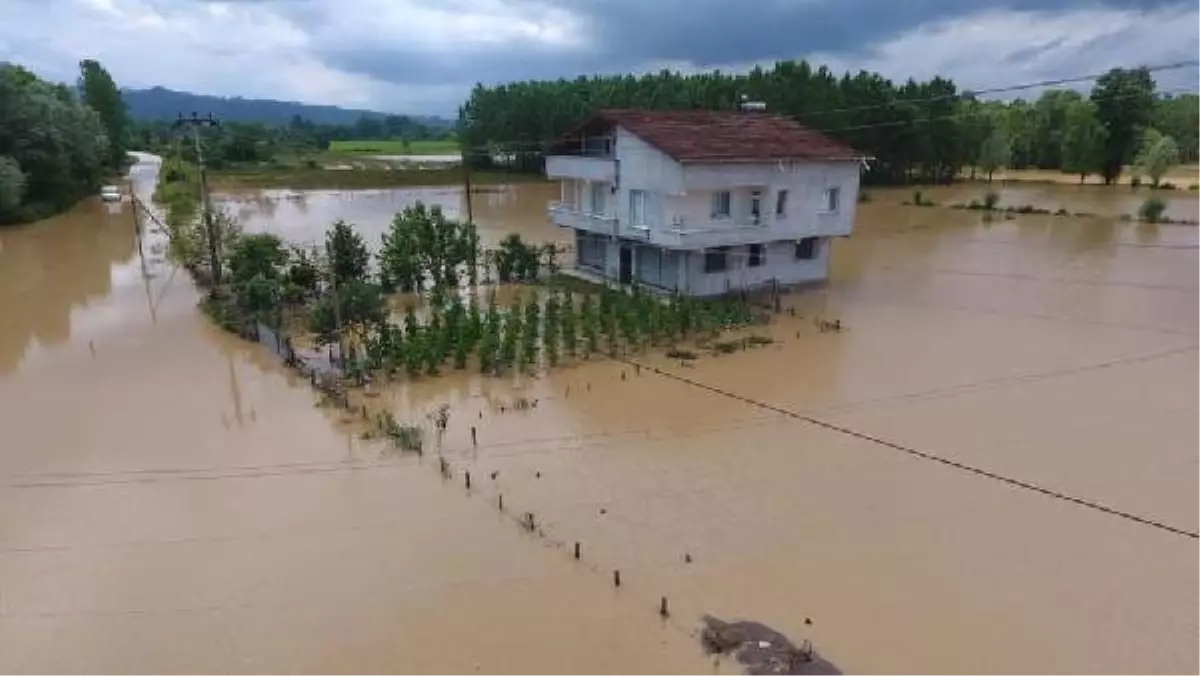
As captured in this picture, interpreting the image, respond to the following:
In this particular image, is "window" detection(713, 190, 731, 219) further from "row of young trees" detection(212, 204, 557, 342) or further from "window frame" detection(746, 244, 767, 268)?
"row of young trees" detection(212, 204, 557, 342)

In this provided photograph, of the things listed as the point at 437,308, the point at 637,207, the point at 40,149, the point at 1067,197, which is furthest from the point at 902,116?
the point at 40,149

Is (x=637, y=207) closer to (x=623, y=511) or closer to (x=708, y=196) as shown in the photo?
(x=708, y=196)

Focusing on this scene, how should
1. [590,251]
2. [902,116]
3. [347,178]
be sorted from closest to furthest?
[590,251], [902,116], [347,178]

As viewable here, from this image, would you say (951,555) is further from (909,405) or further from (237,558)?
(237,558)

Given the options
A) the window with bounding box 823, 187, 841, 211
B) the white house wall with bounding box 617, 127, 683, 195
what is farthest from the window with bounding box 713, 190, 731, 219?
the window with bounding box 823, 187, 841, 211

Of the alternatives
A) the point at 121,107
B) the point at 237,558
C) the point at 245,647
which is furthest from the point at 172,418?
the point at 121,107
